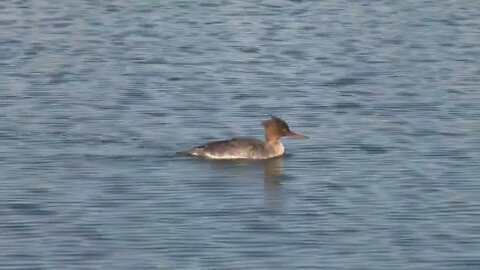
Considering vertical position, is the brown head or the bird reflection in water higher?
the brown head

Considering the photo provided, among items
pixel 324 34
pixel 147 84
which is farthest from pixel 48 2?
pixel 147 84

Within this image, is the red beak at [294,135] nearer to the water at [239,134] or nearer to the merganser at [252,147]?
the merganser at [252,147]

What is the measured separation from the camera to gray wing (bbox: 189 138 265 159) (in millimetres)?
22406

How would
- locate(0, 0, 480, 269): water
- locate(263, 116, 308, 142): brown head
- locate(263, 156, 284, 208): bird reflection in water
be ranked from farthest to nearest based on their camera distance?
1. locate(263, 116, 308, 142): brown head
2. locate(263, 156, 284, 208): bird reflection in water
3. locate(0, 0, 480, 269): water

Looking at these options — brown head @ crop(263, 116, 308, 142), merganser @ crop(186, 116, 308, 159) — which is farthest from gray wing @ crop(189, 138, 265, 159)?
brown head @ crop(263, 116, 308, 142)

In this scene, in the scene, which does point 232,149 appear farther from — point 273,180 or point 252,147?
point 273,180

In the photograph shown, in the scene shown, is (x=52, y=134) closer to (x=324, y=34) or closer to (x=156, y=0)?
(x=324, y=34)

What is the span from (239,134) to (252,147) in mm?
1645

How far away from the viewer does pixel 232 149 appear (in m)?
22.6

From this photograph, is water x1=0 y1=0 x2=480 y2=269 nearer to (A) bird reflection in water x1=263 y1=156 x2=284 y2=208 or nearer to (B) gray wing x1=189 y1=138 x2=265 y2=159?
(A) bird reflection in water x1=263 y1=156 x2=284 y2=208

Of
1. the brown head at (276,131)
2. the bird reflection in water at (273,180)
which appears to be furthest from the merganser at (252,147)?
the bird reflection in water at (273,180)

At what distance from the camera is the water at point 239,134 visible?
58.2 feet

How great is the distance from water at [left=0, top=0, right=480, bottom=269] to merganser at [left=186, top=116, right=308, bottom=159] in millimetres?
197

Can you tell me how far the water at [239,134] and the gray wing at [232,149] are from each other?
Answer: 0.20m
